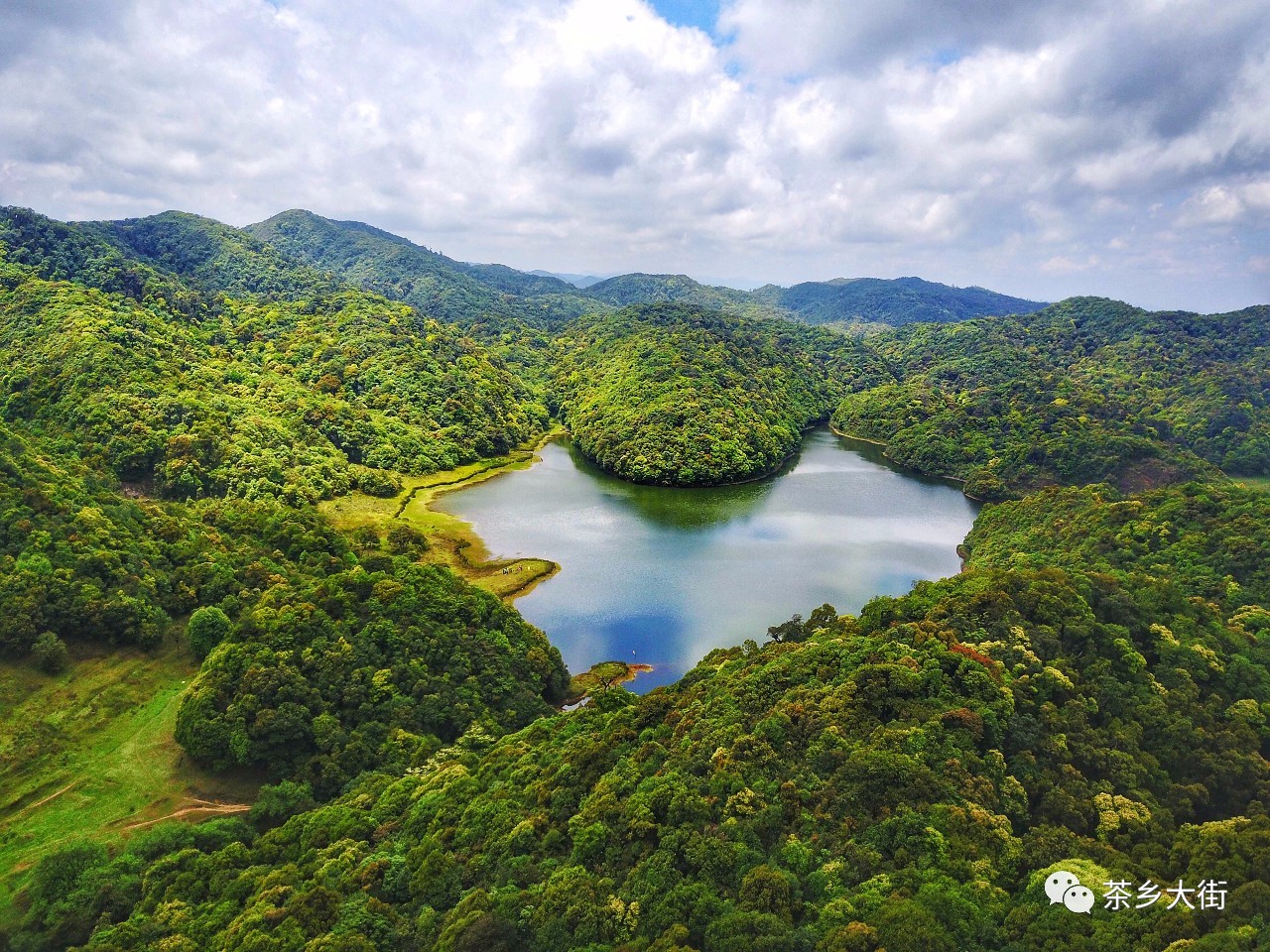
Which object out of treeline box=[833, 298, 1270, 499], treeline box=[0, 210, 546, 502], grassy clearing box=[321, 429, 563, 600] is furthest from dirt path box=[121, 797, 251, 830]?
treeline box=[833, 298, 1270, 499]

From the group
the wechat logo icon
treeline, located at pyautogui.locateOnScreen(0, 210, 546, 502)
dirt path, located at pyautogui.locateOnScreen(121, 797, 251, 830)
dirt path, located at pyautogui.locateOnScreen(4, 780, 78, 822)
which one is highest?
treeline, located at pyautogui.locateOnScreen(0, 210, 546, 502)

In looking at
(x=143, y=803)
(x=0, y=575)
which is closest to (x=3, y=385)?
(x=0, y=575)

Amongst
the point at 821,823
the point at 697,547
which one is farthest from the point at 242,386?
the point at 821,823

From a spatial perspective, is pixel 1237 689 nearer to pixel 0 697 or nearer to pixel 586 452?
pixel 0 697

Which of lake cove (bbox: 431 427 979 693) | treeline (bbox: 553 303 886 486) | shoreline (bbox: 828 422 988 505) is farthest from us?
treeline (bbox: 553 303 886 486)

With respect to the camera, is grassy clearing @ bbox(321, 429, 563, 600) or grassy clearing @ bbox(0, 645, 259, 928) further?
grassy clearing @ bbox(321, 429, 563, 600)

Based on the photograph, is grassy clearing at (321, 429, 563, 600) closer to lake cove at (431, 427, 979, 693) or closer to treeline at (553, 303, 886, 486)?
lake cove at (431, 427, 979, 693)
